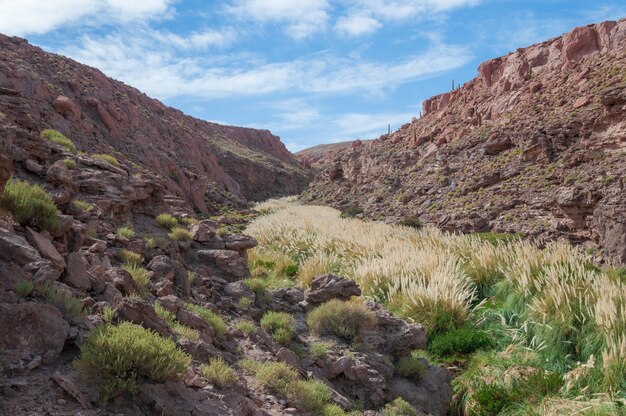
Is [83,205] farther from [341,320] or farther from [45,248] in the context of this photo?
[341,320]

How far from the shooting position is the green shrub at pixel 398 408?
17.8ft

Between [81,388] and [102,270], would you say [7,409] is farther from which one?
[102,270]

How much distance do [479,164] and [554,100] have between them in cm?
769

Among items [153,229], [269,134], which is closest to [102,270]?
[153,229]

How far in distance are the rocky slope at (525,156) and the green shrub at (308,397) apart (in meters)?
11.4

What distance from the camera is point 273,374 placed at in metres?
5.01

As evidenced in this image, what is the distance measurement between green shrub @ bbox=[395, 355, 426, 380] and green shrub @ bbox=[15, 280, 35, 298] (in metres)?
4.60

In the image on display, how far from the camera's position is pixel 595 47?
3722 cm

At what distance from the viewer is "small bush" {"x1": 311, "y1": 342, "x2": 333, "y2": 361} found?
243 inches

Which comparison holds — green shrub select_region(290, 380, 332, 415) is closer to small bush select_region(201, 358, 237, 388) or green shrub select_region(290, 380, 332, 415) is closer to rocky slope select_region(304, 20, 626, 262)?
small bush select_region(201, 358, 237, 388)

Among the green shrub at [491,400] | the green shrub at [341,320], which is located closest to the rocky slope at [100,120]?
the green shrub at [341,320]

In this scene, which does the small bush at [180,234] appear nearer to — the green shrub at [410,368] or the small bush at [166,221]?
the small bush at [166,221]

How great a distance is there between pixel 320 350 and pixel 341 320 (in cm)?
92

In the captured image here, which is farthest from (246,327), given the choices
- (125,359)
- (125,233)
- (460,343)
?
(460,343)
